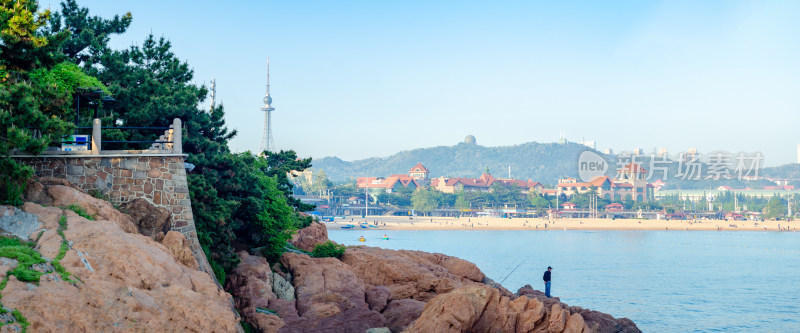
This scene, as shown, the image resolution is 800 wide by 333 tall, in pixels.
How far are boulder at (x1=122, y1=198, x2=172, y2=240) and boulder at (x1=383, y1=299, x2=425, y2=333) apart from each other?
712cm

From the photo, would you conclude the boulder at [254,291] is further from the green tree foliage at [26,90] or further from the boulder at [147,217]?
the green tree foliage at [26,90]

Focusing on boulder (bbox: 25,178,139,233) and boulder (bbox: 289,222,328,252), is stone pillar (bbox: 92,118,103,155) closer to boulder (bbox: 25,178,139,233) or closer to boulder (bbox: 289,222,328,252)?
boulder (bbox: 25,178,139,233)

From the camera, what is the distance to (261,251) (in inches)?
993

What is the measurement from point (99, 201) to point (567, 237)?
113074mm

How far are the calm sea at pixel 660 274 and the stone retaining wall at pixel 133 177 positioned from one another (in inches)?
1135

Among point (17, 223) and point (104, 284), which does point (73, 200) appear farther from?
point (104, 284)

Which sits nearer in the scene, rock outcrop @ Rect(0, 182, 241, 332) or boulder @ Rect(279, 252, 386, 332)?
rock outcrop @ Rect(0, 182, 241, 332)

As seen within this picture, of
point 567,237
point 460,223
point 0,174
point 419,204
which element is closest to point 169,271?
point 0,174

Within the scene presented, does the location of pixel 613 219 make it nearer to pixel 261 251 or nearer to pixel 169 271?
pixel 261 251

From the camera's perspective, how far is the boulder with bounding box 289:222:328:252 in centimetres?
3046

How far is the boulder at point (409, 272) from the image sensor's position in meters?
25.0

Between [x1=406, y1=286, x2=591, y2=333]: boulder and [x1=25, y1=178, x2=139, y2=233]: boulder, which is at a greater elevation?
[x1=25, y1=178, x2=139, y2=233]: boulder

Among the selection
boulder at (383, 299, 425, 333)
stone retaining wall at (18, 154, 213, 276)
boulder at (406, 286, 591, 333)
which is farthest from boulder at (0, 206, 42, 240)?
boulder at (383, 299, 425, 333)

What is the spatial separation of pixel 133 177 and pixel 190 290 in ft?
17.0
